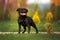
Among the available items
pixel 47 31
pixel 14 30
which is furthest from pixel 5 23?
pixel 47 31

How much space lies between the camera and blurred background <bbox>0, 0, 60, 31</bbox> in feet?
13.5

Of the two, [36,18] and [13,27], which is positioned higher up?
[36,18]

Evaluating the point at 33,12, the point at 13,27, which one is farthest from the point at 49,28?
the point at 13,27

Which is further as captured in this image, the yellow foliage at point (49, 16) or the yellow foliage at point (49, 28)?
the yellow foliage at point (49, 16)

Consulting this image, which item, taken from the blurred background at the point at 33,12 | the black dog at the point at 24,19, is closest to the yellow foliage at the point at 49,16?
the blurred background at the point at 33,12

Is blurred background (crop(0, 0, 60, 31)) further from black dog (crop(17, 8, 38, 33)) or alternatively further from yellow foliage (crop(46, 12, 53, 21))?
black dog (crop(17, 8, 38, 33))

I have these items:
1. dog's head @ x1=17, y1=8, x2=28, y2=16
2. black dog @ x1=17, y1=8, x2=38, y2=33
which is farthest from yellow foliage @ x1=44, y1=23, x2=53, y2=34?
dog's head @ x1=17, y1=8, x2=28, y2=16

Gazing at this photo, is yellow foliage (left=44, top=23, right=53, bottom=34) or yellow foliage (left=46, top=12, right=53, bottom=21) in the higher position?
yellow foliage (left=46, top=12, right=53, bottom=21)

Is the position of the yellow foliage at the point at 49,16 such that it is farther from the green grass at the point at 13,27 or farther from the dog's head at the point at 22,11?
the dog's head at the point at 22,11

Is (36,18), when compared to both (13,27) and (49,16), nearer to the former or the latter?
(49,16)

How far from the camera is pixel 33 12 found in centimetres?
416

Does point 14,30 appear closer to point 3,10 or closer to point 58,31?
point 3,10

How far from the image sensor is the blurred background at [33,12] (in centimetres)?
411

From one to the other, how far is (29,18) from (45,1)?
42 centimetres
